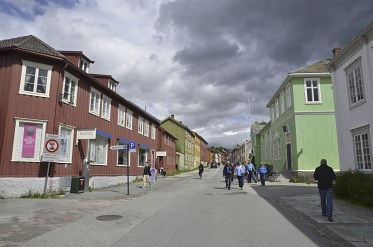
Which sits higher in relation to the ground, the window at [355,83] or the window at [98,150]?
the window at [355,83]

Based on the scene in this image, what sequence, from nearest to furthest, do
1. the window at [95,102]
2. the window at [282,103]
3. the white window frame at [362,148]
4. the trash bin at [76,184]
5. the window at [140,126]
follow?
the white window frame at [362,148], the trash bin at [76,184], the window at [95,102], the window at [282,103], the window at [140,126]

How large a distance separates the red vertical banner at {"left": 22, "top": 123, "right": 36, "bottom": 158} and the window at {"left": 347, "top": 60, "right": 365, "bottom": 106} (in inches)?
612

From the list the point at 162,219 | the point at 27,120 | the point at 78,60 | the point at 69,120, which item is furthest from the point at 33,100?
the point at 162,219

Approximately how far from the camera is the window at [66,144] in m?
17.1

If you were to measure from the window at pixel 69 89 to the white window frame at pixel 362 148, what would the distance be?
48.8 feet

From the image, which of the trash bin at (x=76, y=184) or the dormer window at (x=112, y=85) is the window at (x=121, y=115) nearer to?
the dormer window at (x=112, y=85)

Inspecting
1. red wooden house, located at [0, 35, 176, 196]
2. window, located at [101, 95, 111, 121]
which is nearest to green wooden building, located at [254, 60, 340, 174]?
red wooden house, located at [0, 35, 176, 196]

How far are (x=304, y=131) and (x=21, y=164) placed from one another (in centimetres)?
1952

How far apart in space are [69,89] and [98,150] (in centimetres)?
527

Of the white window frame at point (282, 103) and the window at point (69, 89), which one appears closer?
the window at point (69, 89)

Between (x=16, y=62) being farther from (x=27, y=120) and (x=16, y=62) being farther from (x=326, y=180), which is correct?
(x=326, y=180)

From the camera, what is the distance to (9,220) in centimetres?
907

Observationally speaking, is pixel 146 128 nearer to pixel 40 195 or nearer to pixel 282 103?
pixel 282 103

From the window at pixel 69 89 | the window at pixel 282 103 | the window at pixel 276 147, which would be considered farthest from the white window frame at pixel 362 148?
the window at pixel 276 147
